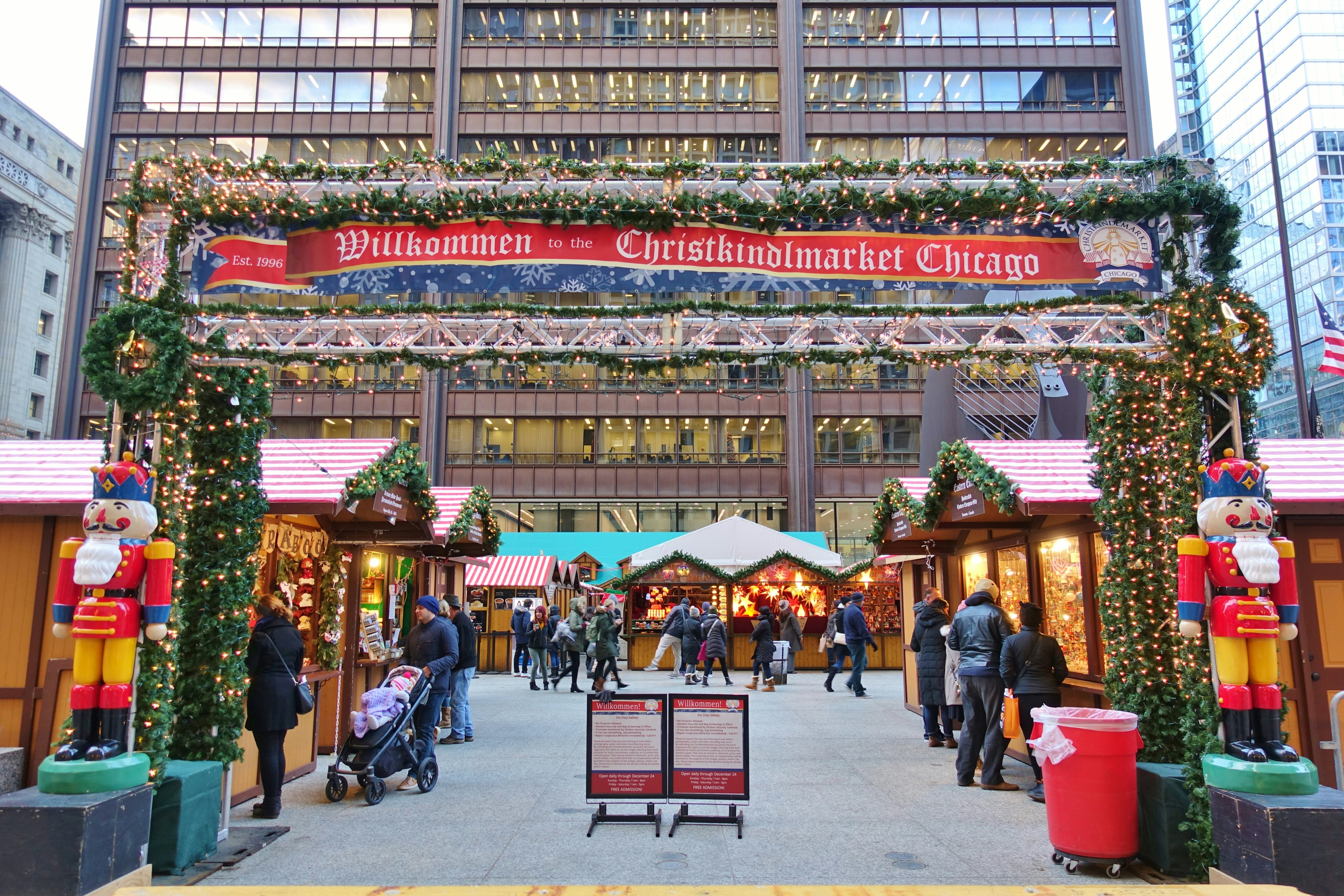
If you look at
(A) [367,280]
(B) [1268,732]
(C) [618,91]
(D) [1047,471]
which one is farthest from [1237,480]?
(C) [618,91]

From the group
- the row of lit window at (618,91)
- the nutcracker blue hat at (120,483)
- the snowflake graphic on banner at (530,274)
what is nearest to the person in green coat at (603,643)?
the snowflake graphic on banner at (530,274)

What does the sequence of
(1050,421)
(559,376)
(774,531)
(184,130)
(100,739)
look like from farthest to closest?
(184,130) → (559,376) → (774,531) → (1050,421) → (100,739)

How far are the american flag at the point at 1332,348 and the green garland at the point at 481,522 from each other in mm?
13555

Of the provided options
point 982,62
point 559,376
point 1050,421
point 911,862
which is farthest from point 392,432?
point 911,862

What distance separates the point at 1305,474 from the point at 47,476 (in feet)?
38.6

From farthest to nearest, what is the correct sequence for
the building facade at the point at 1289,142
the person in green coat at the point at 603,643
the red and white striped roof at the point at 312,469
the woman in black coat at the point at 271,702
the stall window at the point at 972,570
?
the building facade at the point at 1289,142
the person in green coat at the point at 603,643
the stall window at the point at 972,570
the red and white striped roof at the point at 312,469
the woman in black coat at the point at 271,702

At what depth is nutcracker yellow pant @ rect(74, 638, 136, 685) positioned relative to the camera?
554 centimetres

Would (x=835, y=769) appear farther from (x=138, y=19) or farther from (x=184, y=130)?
(x=138, y=19)

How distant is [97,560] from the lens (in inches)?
214

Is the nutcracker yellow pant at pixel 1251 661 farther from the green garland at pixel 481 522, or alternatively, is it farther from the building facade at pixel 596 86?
the building facade at pixel 596 86

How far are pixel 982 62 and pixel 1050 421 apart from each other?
78.9ft

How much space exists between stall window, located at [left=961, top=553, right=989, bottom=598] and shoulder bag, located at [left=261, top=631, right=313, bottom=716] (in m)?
8.27

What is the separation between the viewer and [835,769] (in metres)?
9.23

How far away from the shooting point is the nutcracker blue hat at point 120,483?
5637 mm
